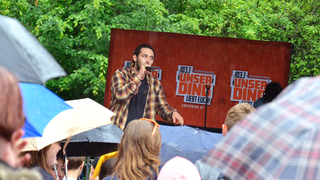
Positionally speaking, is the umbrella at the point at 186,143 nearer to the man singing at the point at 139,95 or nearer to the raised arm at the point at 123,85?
the raised arm at the point at 123,85

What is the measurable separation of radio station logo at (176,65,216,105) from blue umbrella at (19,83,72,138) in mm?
4540

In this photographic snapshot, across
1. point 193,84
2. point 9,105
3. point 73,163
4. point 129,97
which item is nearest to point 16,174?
point 9,105

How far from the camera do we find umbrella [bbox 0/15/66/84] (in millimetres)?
1488

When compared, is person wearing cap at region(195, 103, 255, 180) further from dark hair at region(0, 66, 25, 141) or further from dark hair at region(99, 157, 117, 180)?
dark hair at region(0, 66, 25, 141)

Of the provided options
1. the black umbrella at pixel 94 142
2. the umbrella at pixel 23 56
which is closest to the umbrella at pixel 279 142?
the umbrella at pixel 23 56

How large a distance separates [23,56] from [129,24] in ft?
26.3

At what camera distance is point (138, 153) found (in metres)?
2.32

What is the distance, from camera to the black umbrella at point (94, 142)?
12.5 ft

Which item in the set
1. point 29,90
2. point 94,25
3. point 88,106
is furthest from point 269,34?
point 29,90

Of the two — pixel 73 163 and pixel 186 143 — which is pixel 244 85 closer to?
pixel 186 143

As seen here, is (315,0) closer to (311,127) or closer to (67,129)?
(67,129)

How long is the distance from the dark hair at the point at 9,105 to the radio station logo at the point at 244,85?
5956mm

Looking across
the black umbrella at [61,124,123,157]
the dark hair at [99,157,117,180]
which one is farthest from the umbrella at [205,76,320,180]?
the black umbrella at [61,124,123,157]

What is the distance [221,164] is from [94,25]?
28.5 ft
